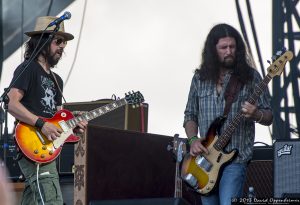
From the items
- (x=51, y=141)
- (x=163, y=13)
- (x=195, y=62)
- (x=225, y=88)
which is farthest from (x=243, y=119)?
(x=163, y=13)


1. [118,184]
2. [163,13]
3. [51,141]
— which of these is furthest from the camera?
[163,13]

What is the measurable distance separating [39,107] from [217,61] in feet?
3.78

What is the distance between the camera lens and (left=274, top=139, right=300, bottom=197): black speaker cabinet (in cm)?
375

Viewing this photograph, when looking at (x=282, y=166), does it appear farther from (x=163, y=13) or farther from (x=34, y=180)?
(x=163, y=13)

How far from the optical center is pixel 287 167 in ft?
12.4

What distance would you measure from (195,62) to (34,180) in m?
1.91

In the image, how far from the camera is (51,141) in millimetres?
4090

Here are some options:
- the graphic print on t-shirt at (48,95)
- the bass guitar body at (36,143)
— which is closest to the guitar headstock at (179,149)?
the bass guitar body at (36,143)

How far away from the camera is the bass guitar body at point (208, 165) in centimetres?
379

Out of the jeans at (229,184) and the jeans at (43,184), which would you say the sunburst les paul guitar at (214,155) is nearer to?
the jeans at (229,184)

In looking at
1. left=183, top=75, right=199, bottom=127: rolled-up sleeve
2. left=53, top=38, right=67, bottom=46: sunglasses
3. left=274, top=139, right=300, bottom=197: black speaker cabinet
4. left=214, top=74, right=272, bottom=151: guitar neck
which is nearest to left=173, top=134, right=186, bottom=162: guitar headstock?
left=183, top=75, right=199, bottom=127: rolled-up sleeve

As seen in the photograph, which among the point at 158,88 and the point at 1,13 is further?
the point at 1,13

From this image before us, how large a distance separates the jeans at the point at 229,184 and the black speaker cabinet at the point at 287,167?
0.65ft

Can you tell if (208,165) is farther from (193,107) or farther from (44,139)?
(44,139)
